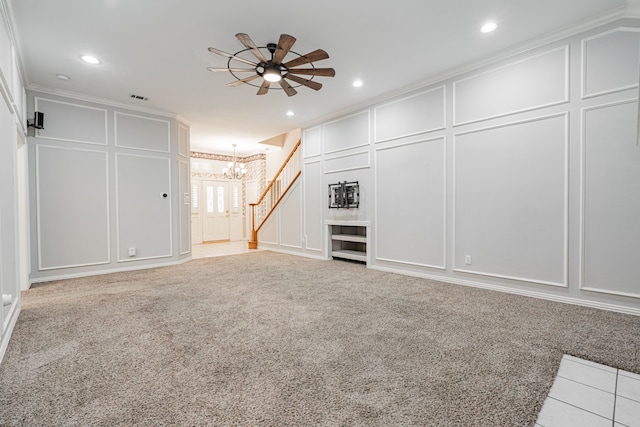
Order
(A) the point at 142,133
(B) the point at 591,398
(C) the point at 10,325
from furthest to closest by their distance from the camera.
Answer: (A) the point at 142,133 → (C) the point at 10,325 → (B) the point at 591,398

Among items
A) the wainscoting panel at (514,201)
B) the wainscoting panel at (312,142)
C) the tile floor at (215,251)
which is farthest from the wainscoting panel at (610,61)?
the tile floor at (215,251)

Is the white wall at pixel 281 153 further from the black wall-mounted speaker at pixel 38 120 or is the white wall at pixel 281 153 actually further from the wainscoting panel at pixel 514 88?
the black wall-mounted speaker at pixel 38 120

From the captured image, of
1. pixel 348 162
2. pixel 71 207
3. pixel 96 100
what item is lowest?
pixel 71 207

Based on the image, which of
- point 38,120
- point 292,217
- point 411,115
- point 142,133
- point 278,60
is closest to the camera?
point 278,60

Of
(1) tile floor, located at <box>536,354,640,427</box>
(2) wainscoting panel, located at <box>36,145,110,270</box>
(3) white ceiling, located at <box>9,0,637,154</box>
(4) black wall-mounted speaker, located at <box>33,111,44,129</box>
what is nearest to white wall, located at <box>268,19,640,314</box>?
(3) white ceiling, located at <box>9,0,637,154</box>

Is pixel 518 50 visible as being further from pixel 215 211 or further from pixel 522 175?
pixel 215 211

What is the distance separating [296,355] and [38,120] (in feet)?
16.8

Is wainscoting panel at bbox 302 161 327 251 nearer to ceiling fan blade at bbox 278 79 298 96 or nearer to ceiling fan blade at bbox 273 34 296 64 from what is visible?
ceiling fan blade at bbox 278 79 298 96

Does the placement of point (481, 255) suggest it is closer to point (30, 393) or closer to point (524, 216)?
point (524, 216)

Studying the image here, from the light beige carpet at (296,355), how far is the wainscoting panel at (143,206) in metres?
1.65

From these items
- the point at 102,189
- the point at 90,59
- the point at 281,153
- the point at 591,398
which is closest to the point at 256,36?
the point at 90,59

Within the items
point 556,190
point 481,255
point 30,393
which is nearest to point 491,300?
point 481,255

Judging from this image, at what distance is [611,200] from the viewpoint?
2.90m

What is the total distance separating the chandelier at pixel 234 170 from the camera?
9664 mm
